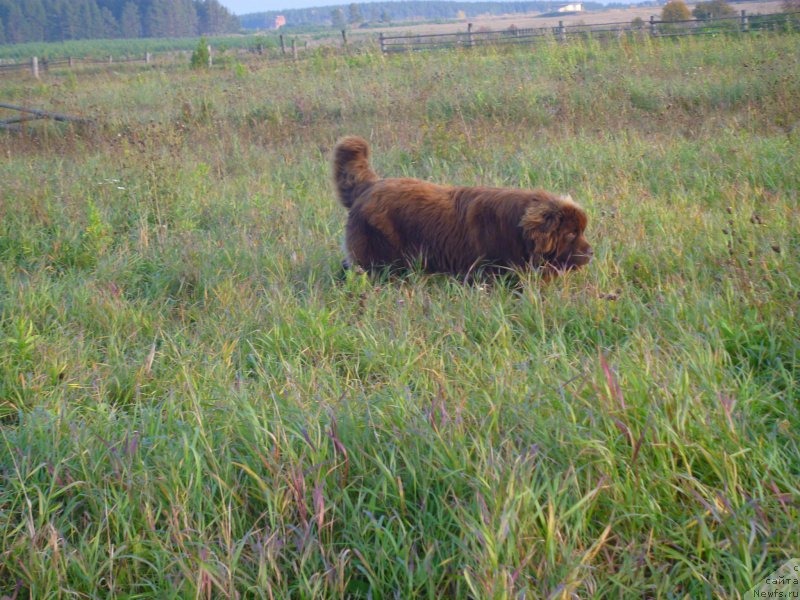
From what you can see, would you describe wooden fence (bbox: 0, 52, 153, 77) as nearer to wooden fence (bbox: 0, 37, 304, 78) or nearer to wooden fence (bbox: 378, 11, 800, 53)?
wooden fence (bbox: 0, 37, 304, 78)

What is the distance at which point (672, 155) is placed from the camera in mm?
7875

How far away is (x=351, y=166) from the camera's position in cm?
565

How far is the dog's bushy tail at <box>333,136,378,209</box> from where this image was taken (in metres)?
5.59

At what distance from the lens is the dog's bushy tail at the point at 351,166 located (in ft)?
18.3

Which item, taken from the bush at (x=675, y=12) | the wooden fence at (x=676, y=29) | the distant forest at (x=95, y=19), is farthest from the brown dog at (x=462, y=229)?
the distant forest at (x=95, y=19)

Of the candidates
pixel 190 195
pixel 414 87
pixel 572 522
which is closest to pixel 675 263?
pixel 572 522

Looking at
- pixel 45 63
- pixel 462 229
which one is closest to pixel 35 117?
pixel 462 229

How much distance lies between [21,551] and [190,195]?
5.53 metres

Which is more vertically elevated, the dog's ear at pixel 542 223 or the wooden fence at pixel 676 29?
the wooden fence at pixel 676 29

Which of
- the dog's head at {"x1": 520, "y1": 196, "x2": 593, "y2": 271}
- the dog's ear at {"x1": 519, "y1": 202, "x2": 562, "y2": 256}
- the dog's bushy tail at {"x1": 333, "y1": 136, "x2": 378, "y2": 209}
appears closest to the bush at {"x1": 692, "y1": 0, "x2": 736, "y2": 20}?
the dog's bushy tail at {"x1": 333, "y1": 136, "x2": 378, "y2": 209}

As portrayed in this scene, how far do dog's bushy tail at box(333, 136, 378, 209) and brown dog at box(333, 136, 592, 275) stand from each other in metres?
0.28

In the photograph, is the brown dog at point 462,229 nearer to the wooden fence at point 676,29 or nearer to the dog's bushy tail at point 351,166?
the dog's bushy tail at point 351,166

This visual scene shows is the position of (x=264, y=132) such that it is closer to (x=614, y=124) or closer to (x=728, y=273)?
(x=614, y=124)

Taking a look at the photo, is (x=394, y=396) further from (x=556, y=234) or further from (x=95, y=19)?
(x=95, y=19)
